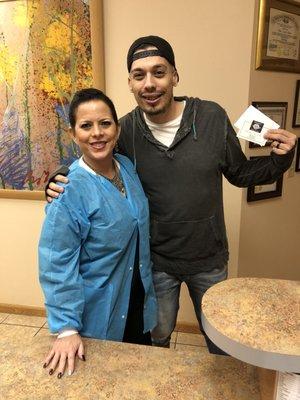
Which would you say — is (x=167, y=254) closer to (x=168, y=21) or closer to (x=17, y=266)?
(x=168, y=21)

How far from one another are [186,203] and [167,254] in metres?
0.22

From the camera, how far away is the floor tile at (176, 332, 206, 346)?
7.19ft

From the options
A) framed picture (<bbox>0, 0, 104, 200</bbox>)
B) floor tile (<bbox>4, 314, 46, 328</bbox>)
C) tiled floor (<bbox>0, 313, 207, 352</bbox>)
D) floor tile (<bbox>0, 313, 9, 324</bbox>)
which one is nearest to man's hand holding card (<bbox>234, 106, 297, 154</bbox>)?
framed picture (<bbox>0, 0, 104, 200</bbox>)

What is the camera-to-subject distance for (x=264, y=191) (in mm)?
2109

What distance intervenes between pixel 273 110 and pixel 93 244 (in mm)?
1423

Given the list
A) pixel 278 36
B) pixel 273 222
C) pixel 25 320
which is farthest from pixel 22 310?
pixel 278 36

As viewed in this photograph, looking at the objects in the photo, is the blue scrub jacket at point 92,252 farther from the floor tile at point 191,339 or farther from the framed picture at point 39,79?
the floor tile at point 191,339

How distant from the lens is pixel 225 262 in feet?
4.76

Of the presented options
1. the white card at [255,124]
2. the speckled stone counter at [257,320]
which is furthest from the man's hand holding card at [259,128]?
the speckled stone counter at [257,320]

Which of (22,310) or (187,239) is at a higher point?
(187,239)

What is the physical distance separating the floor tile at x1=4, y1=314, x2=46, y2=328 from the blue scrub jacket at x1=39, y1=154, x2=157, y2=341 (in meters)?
1.39

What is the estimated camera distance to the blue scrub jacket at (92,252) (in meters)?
1.02

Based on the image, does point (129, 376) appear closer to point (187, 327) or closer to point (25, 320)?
point (187, 327)

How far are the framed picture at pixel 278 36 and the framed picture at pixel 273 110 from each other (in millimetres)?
182
